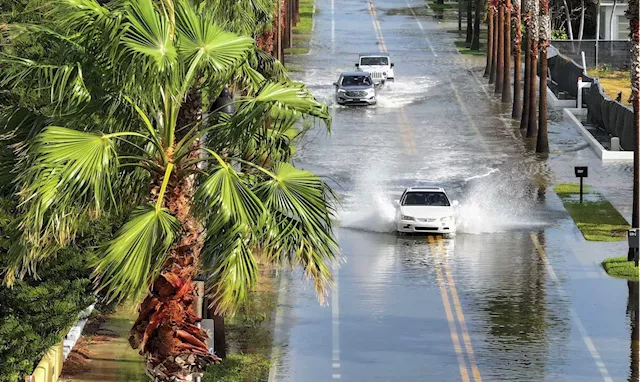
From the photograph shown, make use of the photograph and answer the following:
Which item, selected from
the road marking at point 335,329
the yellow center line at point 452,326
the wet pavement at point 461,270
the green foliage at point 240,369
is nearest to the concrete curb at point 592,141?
the wet pavement at point 461,270

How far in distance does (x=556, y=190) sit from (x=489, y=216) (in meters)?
4.86

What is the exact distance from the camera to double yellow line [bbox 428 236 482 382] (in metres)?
27.4

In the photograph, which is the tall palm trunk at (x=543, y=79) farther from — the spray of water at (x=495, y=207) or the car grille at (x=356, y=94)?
the car grille at (x=356, y=94)

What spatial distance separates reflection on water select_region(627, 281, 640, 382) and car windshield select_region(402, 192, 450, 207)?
24.4 ft

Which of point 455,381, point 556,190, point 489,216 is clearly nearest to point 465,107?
point 556,190

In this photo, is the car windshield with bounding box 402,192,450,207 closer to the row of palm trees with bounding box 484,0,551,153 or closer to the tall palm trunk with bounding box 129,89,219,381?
the row of palm trees with bounding box 484,0,551,153

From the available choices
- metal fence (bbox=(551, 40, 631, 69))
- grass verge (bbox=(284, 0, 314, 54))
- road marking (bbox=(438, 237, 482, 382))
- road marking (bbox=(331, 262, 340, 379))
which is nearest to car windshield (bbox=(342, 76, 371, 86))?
grass verge (bbox=(284, 0, 314, 54))

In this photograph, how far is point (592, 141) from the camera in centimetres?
5559

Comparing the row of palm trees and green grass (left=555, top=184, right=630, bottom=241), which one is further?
the row of palm trees

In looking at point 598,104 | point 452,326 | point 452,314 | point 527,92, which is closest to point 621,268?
point 452,314

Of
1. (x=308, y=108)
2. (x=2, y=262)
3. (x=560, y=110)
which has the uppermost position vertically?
(x=308, y=108)

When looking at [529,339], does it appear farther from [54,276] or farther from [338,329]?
[54,276]

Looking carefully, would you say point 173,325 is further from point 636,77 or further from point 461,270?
point 636,77

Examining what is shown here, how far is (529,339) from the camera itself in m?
29.4
